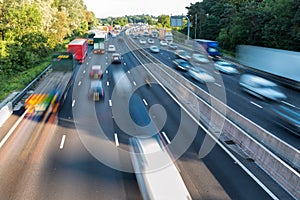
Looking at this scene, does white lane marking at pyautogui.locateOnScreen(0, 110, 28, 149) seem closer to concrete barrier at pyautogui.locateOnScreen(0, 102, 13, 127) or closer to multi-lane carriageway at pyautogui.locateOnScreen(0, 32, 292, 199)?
multi-lane carriageway at pyautogui.locateOnScreen(0, 32, 292, 199)

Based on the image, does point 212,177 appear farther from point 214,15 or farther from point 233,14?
point 214,15

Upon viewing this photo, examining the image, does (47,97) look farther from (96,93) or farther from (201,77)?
(201,77)

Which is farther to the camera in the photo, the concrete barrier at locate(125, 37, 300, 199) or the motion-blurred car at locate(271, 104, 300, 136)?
the motion-blurred car at locate(271, 104, 300, 136)

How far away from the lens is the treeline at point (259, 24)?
4409 cm

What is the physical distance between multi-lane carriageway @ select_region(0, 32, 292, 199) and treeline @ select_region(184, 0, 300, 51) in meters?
32.9

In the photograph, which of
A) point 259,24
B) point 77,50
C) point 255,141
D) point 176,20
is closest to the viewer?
point 255,141

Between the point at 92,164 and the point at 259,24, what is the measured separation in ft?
163

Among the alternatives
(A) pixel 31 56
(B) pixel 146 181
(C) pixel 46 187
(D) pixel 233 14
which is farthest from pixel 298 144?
(D) pixel 233 14

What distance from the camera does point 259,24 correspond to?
5331 cm

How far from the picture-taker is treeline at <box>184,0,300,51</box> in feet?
145

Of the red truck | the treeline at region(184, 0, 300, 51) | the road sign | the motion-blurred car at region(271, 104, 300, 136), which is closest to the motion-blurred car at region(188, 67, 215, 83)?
the motion-blurred car at region(271, 104, 300, 136)

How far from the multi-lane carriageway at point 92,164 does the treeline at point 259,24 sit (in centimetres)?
3285

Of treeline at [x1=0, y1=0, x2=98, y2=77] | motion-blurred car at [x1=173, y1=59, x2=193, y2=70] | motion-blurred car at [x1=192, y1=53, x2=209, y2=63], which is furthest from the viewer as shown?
motion-blurred car at [x1=192, y1=53, x2=209, y2=63]

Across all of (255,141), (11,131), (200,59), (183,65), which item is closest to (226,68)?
(183,65)
